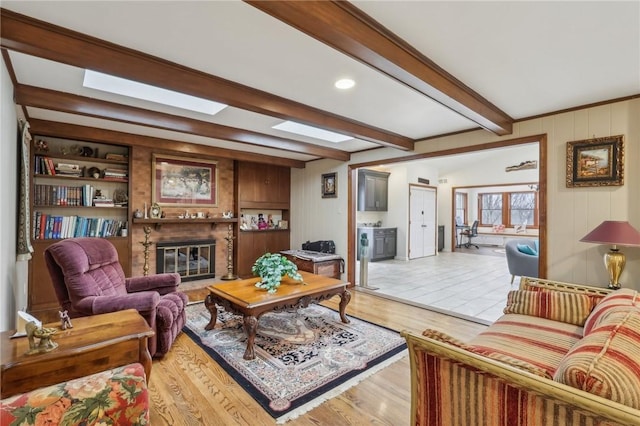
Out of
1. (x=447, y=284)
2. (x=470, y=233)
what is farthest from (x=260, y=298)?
(x=470, y=233)

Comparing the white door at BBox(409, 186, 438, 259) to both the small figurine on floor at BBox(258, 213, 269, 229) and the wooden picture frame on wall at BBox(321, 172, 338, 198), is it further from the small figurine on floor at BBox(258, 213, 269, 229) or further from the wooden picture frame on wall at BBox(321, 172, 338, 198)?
the small figurine on floor at BBox(258, 213, 269, 229)

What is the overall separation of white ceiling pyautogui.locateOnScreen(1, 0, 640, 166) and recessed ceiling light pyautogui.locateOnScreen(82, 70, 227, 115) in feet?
0.39

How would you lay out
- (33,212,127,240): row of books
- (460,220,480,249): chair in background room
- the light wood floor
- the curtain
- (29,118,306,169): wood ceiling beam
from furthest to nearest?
1. (460,220,480,249): chair in background room
2. (33,212,127,240): row of books
3. (29,118,306,169): wood ceiling beam
4. the curtain
5. the light wood floor

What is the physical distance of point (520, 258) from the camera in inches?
193

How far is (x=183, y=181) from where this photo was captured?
5051mm

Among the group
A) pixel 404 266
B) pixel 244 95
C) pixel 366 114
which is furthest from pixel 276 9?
pixel 404 266

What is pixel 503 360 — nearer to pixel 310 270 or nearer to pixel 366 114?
pixel 366 114

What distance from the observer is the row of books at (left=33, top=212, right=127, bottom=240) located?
12.2 ft

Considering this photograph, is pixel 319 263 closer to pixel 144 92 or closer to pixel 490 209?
pixel 144 92

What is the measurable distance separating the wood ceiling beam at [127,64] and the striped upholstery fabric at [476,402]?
223cm

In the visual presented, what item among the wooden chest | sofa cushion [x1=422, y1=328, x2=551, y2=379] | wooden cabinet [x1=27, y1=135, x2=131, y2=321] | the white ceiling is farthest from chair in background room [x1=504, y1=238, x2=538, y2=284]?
A: wooden cabinet [x1=27, y1=135, x2=131, y2=321]

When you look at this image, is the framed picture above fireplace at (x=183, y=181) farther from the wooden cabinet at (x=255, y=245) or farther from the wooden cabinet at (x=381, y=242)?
the wooden cabinet at (x=381, y=242)

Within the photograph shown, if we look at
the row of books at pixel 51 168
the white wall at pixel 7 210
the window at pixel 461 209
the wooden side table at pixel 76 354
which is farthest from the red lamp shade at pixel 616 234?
the window at pixel 461 209

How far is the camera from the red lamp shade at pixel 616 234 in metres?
→ 2.38
